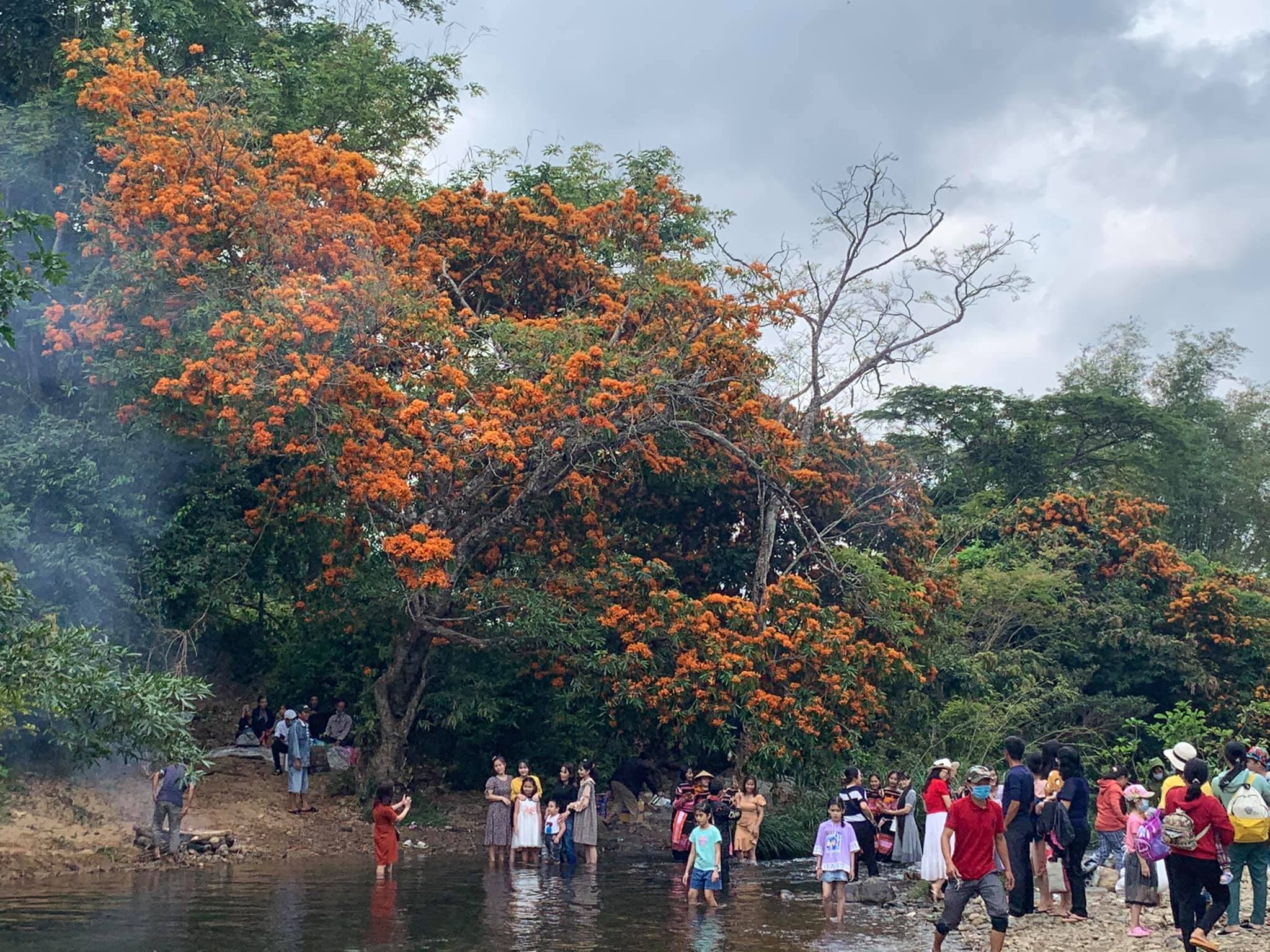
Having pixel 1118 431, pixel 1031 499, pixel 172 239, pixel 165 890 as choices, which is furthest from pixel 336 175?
pixel 1118 431

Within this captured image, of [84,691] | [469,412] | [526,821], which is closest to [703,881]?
[526,821]

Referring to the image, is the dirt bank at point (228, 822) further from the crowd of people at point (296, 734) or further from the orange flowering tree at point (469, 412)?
the orange flowering tree at point (469, 412)

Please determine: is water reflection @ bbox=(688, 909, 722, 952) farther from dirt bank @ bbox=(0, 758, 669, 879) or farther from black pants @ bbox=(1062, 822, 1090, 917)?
dirt bank @ bbox=(0, 758, 669, 879)

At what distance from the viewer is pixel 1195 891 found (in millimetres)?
10047

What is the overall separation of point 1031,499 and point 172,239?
64.0 ft

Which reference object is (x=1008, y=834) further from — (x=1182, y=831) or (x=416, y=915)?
(x=416, y=915)

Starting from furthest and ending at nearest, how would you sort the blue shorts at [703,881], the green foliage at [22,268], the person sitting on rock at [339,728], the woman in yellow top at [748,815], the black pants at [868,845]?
the person sitting on rock at [339,728], the woman in yellow top at [748,815], the black pants at [868,845], the blue shorts at [703,881], the green foliage at [22,268]

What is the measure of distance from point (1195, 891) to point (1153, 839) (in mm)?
558

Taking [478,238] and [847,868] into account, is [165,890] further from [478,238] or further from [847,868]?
[478,238]

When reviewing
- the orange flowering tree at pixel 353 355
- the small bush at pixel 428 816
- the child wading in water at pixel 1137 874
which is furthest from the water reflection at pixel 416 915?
the orange flowering tree at pixel 353 355

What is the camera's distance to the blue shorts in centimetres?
1385

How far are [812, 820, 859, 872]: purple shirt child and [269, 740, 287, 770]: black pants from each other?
Answer: 10.5 m

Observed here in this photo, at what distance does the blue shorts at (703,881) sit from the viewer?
1385 centimetres

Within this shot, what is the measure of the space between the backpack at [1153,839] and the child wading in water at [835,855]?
300 centimetres
